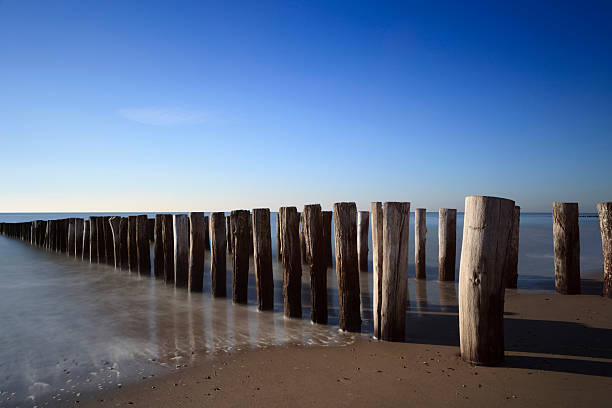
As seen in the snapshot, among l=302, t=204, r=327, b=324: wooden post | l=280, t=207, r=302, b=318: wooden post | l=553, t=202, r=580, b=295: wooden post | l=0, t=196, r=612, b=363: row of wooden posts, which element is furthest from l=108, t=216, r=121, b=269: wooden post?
l=553, t=202, r=580, b=295: wooden post

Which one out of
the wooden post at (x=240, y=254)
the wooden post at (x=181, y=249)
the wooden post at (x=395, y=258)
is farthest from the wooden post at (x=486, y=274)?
the wooden post at (x=181, y=249)

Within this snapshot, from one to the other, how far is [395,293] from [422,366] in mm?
776

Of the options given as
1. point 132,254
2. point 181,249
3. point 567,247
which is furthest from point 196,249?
point 567,247

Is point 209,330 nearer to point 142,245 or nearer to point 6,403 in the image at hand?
point 6,403

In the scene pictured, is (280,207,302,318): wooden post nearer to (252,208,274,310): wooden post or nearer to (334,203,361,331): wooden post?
(252,208,274,310): wooden post

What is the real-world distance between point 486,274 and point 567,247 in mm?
4218

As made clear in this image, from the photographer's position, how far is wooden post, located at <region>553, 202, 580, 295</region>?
630 cm

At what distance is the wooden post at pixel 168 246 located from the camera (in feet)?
26.1

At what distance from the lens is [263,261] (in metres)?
5.70

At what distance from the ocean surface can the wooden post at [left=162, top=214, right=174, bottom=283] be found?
0.88 ft

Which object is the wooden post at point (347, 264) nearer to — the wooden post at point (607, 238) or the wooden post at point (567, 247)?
the wooden post at point (567, 247)

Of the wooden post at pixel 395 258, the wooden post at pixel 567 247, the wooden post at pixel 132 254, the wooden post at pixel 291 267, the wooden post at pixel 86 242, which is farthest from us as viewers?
the wooden post at pixel 86 242

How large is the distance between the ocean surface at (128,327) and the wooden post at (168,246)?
268 millimetres

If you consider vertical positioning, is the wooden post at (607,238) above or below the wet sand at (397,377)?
above
